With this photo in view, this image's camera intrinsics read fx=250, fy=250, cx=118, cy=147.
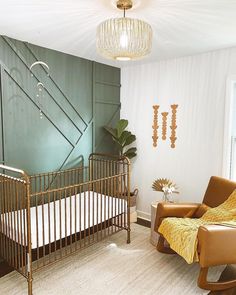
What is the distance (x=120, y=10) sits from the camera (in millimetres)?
1997

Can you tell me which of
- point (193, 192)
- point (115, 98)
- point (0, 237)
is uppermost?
point (115, 98)

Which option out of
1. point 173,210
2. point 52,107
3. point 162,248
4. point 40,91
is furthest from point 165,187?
point 40,91

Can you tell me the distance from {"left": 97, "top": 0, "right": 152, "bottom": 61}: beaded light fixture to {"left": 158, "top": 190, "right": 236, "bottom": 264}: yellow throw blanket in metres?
1.65

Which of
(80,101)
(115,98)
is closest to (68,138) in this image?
A: (80,101)

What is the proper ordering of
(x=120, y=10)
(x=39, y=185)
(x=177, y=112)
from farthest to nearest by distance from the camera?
(x=177, y=112) → (x=39, y=185) → (x=120, y=10)

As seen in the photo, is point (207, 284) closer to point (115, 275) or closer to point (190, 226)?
point (190, 226)

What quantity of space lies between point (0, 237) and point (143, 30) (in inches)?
91.5

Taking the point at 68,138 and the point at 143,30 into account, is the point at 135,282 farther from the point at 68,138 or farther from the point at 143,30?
the point at 143,30

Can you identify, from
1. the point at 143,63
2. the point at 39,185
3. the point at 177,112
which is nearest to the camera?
the point at 39,185

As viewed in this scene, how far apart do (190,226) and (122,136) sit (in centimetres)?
178

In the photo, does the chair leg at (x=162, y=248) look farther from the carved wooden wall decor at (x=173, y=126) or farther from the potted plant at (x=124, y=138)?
the carved wooden wall decor at (x=173, y=126)

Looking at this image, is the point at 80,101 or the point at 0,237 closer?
the point at 0,237

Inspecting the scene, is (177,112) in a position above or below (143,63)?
below

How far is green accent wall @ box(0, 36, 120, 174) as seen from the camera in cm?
273
